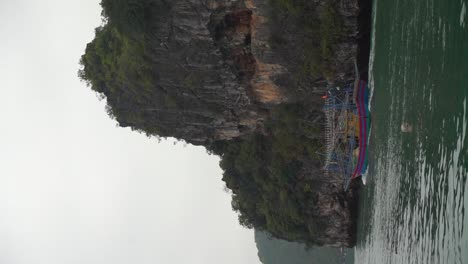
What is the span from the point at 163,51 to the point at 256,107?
6.51 m

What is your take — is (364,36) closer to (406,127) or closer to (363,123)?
(363,123)

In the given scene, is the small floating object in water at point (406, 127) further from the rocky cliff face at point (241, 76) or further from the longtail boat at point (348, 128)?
the longtail boat at point (348, 128)

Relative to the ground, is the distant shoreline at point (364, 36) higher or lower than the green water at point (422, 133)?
higher

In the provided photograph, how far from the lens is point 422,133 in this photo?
1680 cm

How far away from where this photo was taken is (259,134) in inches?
1435

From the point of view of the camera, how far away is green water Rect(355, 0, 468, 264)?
13461mm

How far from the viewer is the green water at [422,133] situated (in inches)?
530

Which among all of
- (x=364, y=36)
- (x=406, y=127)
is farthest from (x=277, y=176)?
(x=406, y=127)

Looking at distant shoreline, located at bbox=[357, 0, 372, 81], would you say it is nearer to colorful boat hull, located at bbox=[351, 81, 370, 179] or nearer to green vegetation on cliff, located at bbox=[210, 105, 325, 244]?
colorful boat hull, located at bbox=[351, 81, 370, 179]

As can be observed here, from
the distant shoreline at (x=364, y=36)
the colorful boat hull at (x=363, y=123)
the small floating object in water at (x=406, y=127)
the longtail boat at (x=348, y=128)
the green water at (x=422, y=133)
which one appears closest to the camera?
the green water at (x=422, y=133)

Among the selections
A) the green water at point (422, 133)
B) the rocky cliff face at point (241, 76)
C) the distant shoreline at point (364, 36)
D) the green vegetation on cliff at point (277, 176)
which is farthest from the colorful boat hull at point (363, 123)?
the green water at point (422, 133)

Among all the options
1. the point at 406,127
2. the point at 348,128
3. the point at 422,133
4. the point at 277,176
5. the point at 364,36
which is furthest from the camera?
the point at 277,176

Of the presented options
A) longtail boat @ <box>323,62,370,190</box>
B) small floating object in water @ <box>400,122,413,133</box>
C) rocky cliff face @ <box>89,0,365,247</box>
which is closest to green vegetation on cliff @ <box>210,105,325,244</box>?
rocky cliff face @ <box>89,0,365,247</box>

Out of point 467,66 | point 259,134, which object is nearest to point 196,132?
point 259,134
